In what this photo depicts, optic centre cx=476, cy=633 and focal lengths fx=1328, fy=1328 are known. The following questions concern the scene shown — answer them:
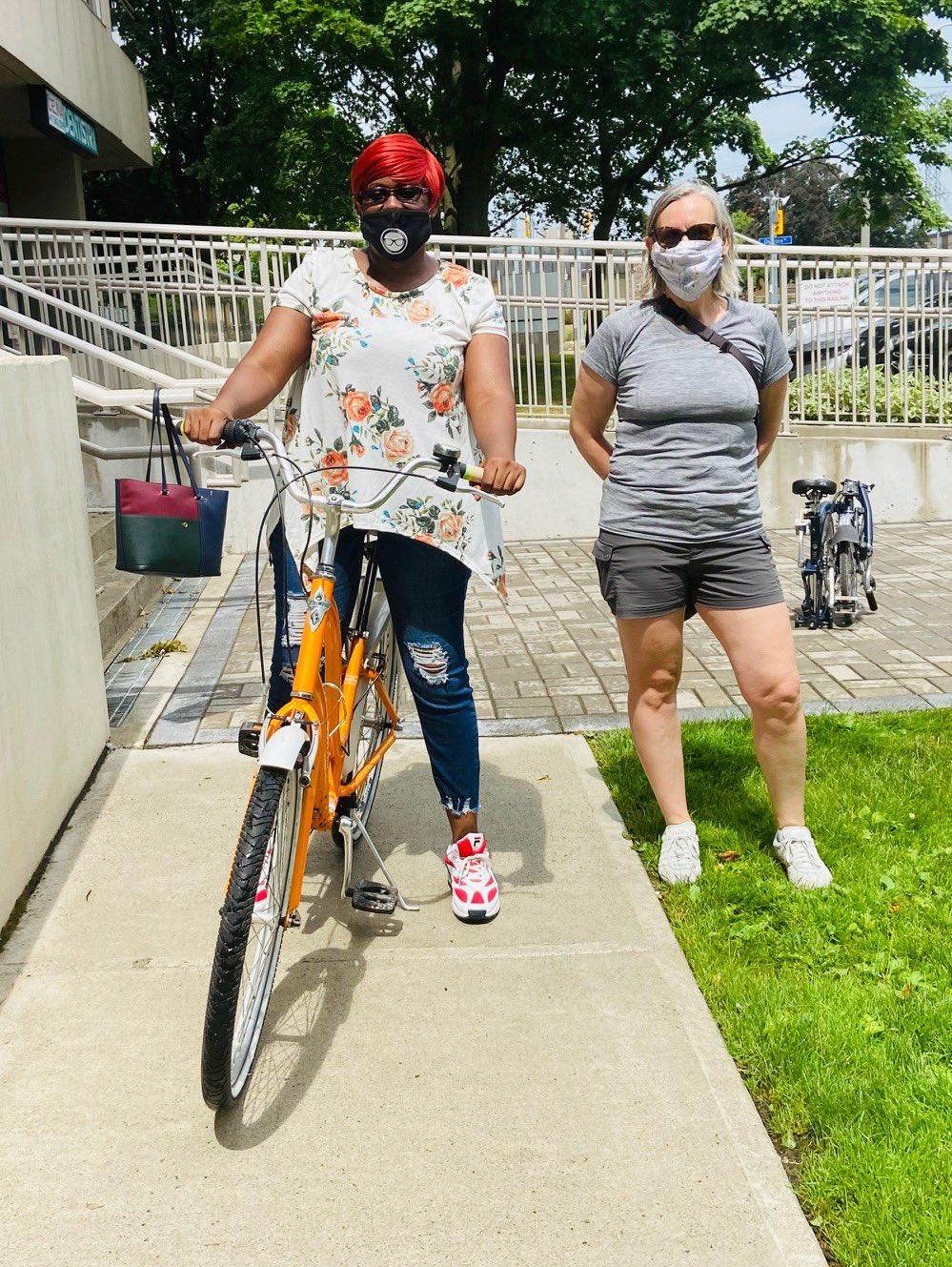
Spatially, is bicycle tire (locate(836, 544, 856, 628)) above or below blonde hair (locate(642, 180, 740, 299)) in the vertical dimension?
below

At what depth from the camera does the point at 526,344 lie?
10.9 meters

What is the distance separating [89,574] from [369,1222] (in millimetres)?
3165

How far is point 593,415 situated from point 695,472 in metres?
0.39

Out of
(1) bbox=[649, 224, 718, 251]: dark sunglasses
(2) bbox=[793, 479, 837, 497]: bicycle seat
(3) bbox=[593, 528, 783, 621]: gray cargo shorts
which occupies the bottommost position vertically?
(2) bbox=[793, 479, 837, 497]: bicycle seat

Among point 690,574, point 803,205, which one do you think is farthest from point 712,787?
point 803,205

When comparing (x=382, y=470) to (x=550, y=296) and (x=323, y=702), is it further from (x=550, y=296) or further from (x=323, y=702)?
(x=550, y=296)

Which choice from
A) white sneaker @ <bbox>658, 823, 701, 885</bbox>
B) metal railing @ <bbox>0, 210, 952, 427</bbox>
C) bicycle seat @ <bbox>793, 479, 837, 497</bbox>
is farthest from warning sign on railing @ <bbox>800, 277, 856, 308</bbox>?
white sneaker @ <bbox>658, 823, 701, 885</bbox>

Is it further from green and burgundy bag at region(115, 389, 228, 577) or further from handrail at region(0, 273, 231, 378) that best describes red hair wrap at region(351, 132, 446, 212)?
handrail at region(0, 273, 231, 378)

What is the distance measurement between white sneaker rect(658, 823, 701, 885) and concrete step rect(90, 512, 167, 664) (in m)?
3.22

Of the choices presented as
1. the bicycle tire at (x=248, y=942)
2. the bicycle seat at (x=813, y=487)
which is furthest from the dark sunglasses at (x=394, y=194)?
the bicycle seat at (x=813, y=487)

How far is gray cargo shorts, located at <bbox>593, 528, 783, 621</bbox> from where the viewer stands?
148 inches

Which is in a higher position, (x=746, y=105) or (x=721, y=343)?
(x=746, y=105)

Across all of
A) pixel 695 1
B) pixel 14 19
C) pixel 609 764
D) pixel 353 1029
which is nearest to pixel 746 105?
pixel 695 1

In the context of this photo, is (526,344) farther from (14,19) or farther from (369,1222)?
(369,1222)
